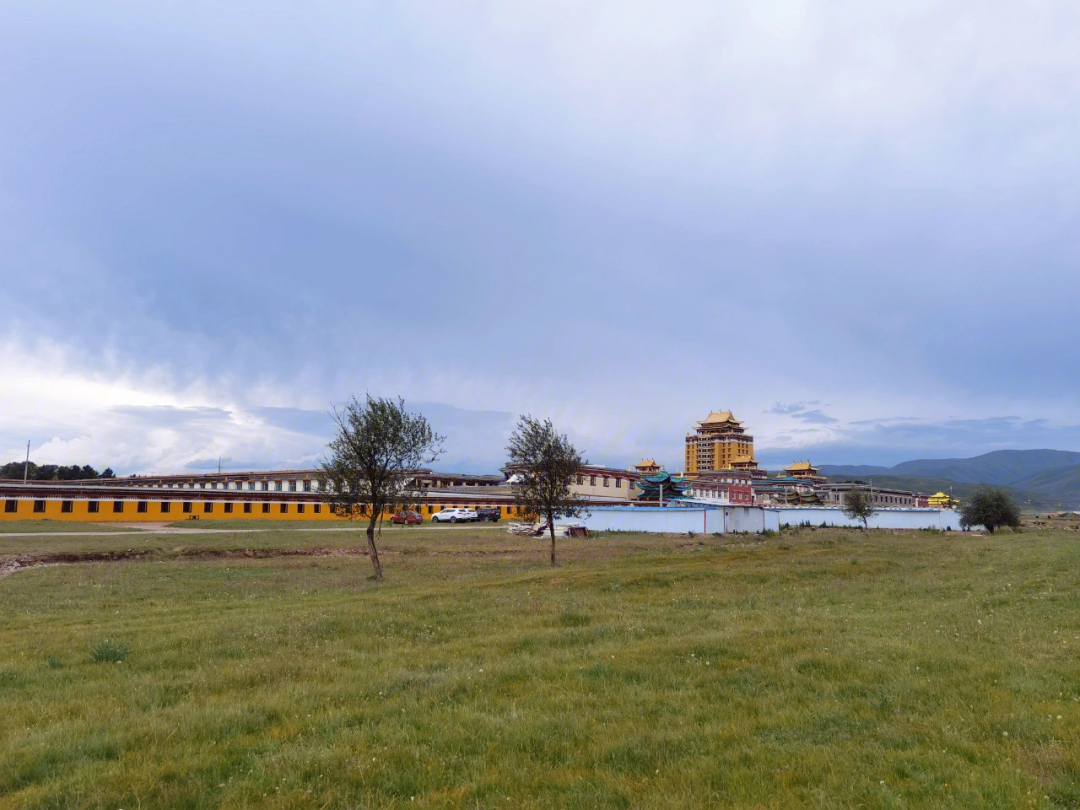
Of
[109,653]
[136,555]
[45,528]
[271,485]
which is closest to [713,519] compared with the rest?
[136,555]

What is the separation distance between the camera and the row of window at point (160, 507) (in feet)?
267

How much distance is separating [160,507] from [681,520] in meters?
67.5

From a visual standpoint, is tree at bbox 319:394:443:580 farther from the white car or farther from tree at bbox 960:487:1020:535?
tree at bbox 960:487:1020:535

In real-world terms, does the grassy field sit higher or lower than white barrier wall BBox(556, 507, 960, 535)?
higher

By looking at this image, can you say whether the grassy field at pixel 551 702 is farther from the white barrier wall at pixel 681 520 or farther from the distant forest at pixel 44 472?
the distant forest at pixel 44 472

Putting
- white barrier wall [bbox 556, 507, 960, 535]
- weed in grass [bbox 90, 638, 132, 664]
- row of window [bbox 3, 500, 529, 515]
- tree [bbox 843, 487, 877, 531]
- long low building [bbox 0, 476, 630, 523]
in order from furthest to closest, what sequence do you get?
tree [bbox 843, 487, 877, 531] → row of window [bbox 3, 500, 529, 515] → long low building [bbox 0, 476, 630, 523] → white barrier wall [bbox 556, 507, 960, 535] → weed in grass [bbox 90, 638, 132, 664]

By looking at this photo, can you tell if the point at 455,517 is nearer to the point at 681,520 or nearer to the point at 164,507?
the point at 681,520

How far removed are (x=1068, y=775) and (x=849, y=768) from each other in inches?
75.9

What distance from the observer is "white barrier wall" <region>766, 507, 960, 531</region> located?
88.5 metres

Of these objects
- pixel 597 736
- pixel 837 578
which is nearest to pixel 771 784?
pixel 597 736

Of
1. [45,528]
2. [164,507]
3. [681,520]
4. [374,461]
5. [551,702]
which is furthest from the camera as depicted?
[164,507]

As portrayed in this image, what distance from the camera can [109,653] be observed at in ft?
→ 41.6

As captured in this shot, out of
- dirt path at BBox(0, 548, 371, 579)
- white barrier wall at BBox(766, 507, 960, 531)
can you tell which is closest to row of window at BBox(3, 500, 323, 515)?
dirt path at BBox(0, 548, 371, 579)

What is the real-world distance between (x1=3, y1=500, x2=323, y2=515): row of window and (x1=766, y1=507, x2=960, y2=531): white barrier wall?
6693 centimetres
